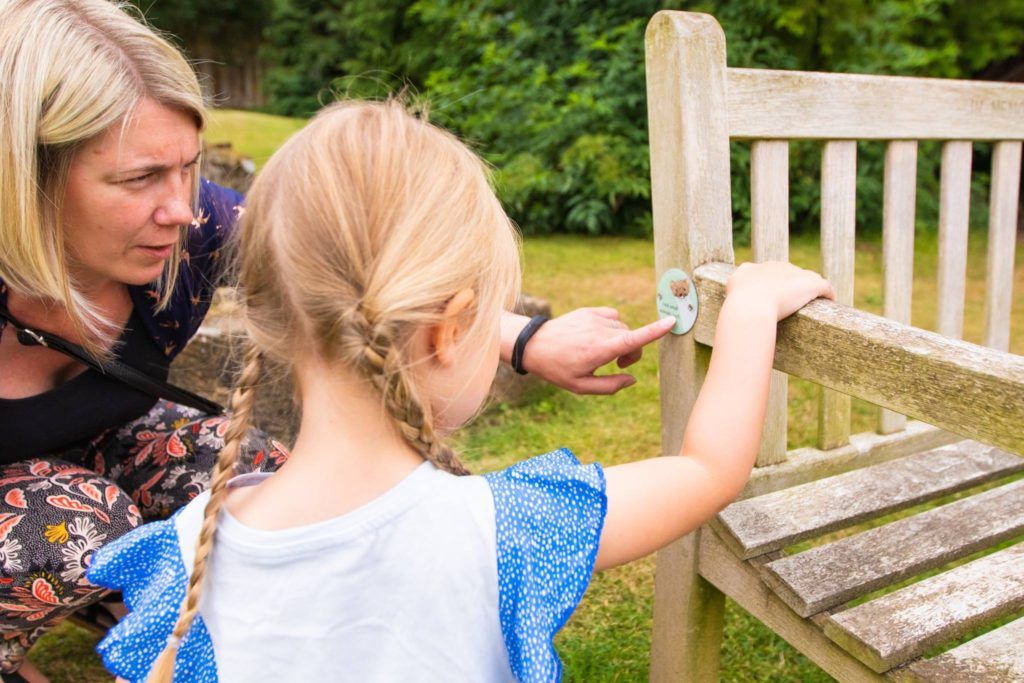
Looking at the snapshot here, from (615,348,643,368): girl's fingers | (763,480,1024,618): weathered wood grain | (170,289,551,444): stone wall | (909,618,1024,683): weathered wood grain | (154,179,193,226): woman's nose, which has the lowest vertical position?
(170,289,551,444): stone wall

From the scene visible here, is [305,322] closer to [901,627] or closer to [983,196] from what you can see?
[901,627]

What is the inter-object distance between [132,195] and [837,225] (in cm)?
126

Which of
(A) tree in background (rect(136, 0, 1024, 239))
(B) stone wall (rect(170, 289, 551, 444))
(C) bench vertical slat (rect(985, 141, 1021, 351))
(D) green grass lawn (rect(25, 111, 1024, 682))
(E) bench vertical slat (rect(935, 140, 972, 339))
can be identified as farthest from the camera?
(A) tree in background (rect(136, 0, 1024, 239))

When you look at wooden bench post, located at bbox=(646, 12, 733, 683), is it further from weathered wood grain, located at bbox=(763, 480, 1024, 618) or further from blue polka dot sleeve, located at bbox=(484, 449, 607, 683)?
blue polka dot sleeve, located at bbox=(484, 449, 607, 683)

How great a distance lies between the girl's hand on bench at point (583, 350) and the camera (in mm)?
1527

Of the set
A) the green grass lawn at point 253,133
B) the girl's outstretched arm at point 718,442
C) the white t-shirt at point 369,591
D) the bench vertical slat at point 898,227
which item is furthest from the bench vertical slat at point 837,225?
the green grass lawn at point 253,133

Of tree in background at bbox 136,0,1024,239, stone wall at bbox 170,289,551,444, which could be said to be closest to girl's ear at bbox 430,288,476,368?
stone wall at bbox 170,289,551,444

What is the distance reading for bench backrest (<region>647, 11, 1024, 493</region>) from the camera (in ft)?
3.38

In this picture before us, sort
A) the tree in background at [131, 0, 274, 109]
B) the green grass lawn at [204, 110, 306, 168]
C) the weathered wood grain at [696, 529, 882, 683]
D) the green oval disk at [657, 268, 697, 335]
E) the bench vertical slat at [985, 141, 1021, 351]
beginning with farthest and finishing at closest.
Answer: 1. the tree in background at [131, 0, 274, 109]
2. the green grass lawn at [204, 110, 306, 168]
3. the bench vertical slat at [985, 141, 1021, 351]
4. the green oval disk at [657, 268, 697, 335]
5. the weathered wood grain at [696, 529, 882, 683]

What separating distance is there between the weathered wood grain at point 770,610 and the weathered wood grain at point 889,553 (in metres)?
0.05

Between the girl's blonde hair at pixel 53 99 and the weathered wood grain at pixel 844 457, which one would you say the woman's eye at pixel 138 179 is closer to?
the girl's blonde hair at pixel 53 99

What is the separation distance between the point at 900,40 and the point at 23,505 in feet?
21.9

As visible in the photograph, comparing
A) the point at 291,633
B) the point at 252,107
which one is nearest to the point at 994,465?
the point at 291,633

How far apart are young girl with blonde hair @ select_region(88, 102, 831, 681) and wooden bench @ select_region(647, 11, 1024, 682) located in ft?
1.07
